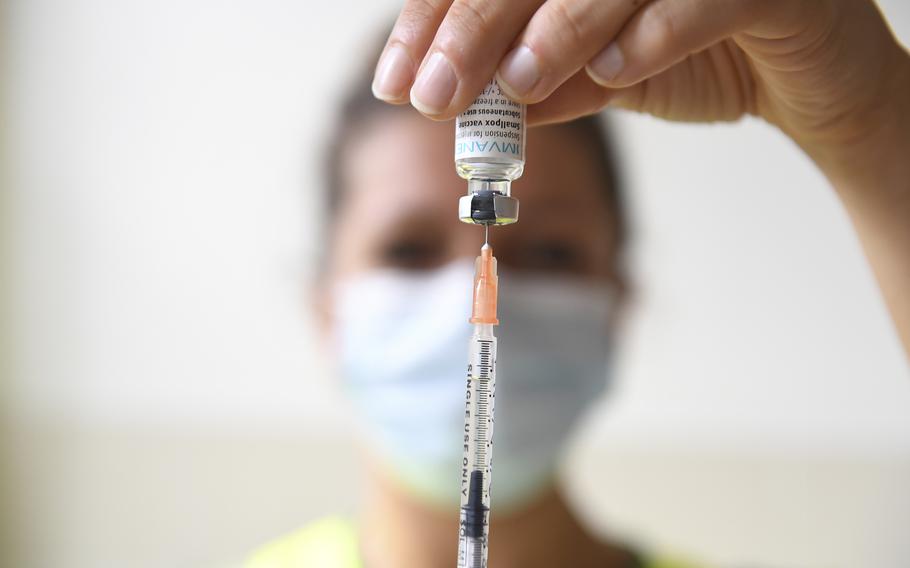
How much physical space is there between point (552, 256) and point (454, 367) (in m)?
0.29

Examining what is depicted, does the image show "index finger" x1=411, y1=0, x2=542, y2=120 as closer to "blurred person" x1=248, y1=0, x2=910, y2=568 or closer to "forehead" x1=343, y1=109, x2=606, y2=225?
"blurred person" x1=248, y1=0, x2=910, y2=568

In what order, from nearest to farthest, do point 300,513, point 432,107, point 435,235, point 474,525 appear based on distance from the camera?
point 432,107
point 474,525
point 435,235
point 300,513

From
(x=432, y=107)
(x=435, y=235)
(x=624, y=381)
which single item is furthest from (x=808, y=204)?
(x=432, y=107)

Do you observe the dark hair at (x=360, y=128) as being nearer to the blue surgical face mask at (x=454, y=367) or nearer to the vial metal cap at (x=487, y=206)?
the blue surgical face mask at (x=454, y=367)

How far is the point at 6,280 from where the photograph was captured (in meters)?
2.31

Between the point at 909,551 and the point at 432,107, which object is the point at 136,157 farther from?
the point at 909,551

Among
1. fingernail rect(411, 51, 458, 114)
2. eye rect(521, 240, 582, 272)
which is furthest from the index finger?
eye rect(521, 240, 582, 272)

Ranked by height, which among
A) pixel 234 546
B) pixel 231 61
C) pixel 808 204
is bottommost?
pixel 234 546

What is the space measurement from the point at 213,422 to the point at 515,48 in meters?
Answer: 1.80

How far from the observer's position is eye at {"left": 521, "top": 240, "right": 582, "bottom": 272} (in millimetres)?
1498

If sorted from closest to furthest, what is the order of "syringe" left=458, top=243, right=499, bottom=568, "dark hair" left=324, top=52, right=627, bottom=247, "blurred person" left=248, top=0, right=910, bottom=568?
"syringe" left=458, top=243, right=499, bottom=568 < "blurred person" left=248, top=0, right=910, bottom=568 < "dark hair" left=324, top=52, right=627, bottom=247

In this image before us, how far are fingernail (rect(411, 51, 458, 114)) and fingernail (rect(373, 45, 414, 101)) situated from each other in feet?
0.12

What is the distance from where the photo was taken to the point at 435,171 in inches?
57.9

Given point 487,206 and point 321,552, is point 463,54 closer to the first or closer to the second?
point 487,206
